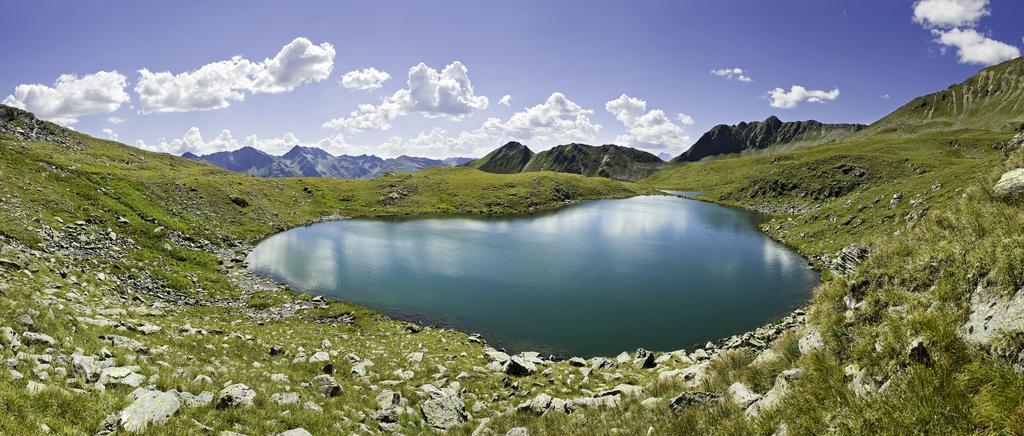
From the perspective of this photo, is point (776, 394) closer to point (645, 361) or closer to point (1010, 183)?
point (1010, 183)

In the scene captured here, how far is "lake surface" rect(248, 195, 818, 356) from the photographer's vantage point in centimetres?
3706

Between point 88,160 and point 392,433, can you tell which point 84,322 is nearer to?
point 392,433

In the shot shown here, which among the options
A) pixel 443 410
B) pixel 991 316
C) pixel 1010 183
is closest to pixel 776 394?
pixel 991 316

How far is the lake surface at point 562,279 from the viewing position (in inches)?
1459

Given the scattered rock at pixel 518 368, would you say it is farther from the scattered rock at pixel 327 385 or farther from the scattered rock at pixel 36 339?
the scattered rock at pixel 36 339

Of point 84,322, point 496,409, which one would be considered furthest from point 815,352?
point 84,322

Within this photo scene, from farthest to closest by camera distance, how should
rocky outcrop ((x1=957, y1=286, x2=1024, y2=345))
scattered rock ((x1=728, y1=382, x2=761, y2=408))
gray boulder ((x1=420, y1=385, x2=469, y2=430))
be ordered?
1. gray boulder ((x1=420, y1=385, x2=469, y2=430))
2. scattered rock ((x1=728, y1=382, x2=761, y2=408))
3. rocky outcrop ((x1=957, y1=286, x2=1024, y2=345))

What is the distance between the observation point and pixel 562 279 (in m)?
52.6

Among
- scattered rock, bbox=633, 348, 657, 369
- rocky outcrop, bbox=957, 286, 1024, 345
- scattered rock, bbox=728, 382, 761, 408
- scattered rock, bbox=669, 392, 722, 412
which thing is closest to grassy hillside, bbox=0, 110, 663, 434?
scattered rock, bbox=633, 348, 657, 369

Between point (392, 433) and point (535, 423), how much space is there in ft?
17.8

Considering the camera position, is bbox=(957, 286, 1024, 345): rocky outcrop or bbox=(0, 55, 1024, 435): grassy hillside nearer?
bbox=(957, 286, 1024, 345): rocky outcrop

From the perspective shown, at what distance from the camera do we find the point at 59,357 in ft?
44.0

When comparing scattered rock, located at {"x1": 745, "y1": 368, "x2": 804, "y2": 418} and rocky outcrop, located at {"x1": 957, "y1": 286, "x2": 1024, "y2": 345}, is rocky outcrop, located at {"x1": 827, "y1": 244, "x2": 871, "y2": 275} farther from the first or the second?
scattered rock, located at {"x1": 745, "y1": 368, "x2": 804, "y2": 418}

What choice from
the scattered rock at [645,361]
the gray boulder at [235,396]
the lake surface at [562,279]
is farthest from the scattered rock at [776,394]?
the lake surface at [562,279]
